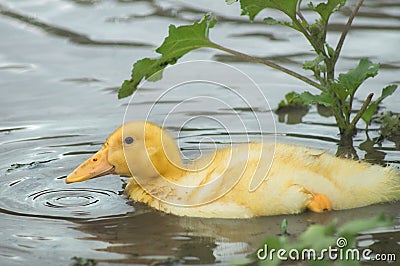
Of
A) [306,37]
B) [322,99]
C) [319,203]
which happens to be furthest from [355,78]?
[319,203]

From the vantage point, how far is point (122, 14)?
995 cm

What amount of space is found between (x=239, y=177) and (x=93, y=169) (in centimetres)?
91

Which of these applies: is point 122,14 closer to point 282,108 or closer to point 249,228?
point 282,108

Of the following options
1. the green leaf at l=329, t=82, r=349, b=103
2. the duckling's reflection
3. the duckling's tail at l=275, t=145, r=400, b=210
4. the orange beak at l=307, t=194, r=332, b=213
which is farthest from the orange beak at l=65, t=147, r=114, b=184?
the green leaf at l=329, t=82, r=349, b=103

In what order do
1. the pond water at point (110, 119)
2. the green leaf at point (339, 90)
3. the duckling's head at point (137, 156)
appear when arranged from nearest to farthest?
the pond water at point (110, 119) < the duckling's head at point (137, 156) < the green leaf at point (339, 90)

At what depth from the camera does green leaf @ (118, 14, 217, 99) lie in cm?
591

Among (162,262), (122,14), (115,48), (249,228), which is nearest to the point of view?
(162,262)

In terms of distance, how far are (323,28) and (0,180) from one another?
7.29ft

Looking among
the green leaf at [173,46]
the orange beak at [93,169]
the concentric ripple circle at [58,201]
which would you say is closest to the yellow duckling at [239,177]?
the orange beak at [93,169]

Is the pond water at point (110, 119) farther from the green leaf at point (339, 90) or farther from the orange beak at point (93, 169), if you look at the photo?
the green leaf at point (339, 90)

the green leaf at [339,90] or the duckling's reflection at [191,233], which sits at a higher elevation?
the green leaf at [339,90]

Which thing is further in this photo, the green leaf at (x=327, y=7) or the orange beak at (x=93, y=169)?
the green leaf at (x=327, y=7)

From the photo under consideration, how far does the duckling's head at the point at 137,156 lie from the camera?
5.57 meters

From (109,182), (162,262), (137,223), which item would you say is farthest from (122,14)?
(162,262)
